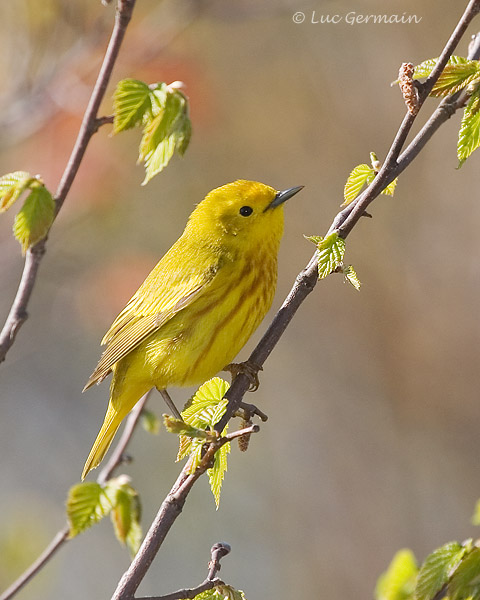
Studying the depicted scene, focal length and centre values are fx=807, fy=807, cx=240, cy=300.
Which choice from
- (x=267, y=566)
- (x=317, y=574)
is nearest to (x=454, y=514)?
(x=317, y=574)

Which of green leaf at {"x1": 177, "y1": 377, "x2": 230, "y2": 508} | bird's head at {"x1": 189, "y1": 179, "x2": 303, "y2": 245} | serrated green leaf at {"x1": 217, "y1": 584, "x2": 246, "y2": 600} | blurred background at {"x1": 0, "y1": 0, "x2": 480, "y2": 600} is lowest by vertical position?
serrated green leaf at {"x1": 217, "y1": 584, "x2": 246, "y2": 600}

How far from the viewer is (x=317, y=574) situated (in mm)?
7145

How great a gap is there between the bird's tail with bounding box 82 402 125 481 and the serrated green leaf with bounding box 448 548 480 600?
1.51 meters

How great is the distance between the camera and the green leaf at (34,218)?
1.88 m

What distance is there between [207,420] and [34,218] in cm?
62

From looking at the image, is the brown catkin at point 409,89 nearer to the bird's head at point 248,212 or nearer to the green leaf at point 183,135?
the green leaf at point 183,135

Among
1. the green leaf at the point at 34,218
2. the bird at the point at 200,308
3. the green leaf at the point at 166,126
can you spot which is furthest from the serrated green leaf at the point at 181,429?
the bird at the point at 200,308

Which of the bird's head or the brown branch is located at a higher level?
the bird's head

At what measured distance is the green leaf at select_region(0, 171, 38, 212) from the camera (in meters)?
1.93

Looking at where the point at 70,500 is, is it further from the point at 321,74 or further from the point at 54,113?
the point at 321,74

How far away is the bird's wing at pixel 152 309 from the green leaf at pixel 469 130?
146 centimetres

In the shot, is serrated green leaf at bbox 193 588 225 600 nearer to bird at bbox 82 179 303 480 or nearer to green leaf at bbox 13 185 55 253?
green leaf at bbox 13 185 55 253

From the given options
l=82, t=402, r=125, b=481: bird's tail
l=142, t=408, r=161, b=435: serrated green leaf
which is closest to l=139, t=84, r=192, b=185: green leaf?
l=142, t=408, r=161, b=435: serrated green leaf

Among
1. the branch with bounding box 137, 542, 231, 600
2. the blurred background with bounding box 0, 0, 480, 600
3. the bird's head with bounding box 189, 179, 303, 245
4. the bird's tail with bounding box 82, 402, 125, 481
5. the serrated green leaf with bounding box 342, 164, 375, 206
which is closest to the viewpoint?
the branch with bounding box 137, 542, 231, 600
